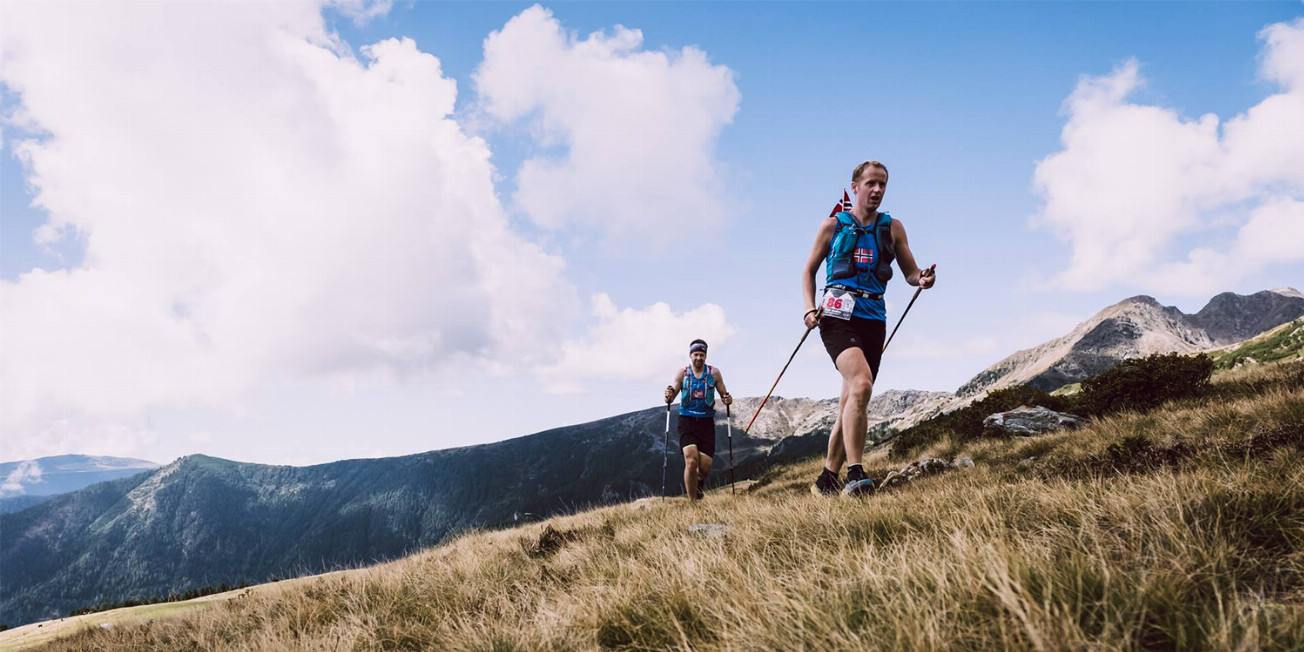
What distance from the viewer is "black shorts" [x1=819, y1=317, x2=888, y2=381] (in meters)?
5.23

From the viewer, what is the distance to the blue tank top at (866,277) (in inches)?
210

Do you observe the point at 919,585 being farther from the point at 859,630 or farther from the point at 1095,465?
the point at 1095,465

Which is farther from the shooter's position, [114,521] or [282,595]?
[114,521]

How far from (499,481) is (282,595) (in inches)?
6487

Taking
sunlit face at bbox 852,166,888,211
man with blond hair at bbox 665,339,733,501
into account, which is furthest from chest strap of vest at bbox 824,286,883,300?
man with blond hair at bbox 665,339,733,501

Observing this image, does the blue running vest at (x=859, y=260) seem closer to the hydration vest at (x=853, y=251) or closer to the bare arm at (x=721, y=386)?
the hydration vest at (x=853, y=251)

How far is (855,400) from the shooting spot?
4.93m

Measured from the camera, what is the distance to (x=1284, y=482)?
7.41 ft

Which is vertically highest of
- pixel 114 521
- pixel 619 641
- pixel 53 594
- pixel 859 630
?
pixel 859 630

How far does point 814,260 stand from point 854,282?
0.51 m

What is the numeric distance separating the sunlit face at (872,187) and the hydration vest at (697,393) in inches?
194

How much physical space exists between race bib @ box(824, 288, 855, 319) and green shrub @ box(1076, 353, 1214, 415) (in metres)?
7.42

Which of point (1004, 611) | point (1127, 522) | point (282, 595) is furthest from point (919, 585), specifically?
point (282, 595)

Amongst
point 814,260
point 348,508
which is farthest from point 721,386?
point 348,508
